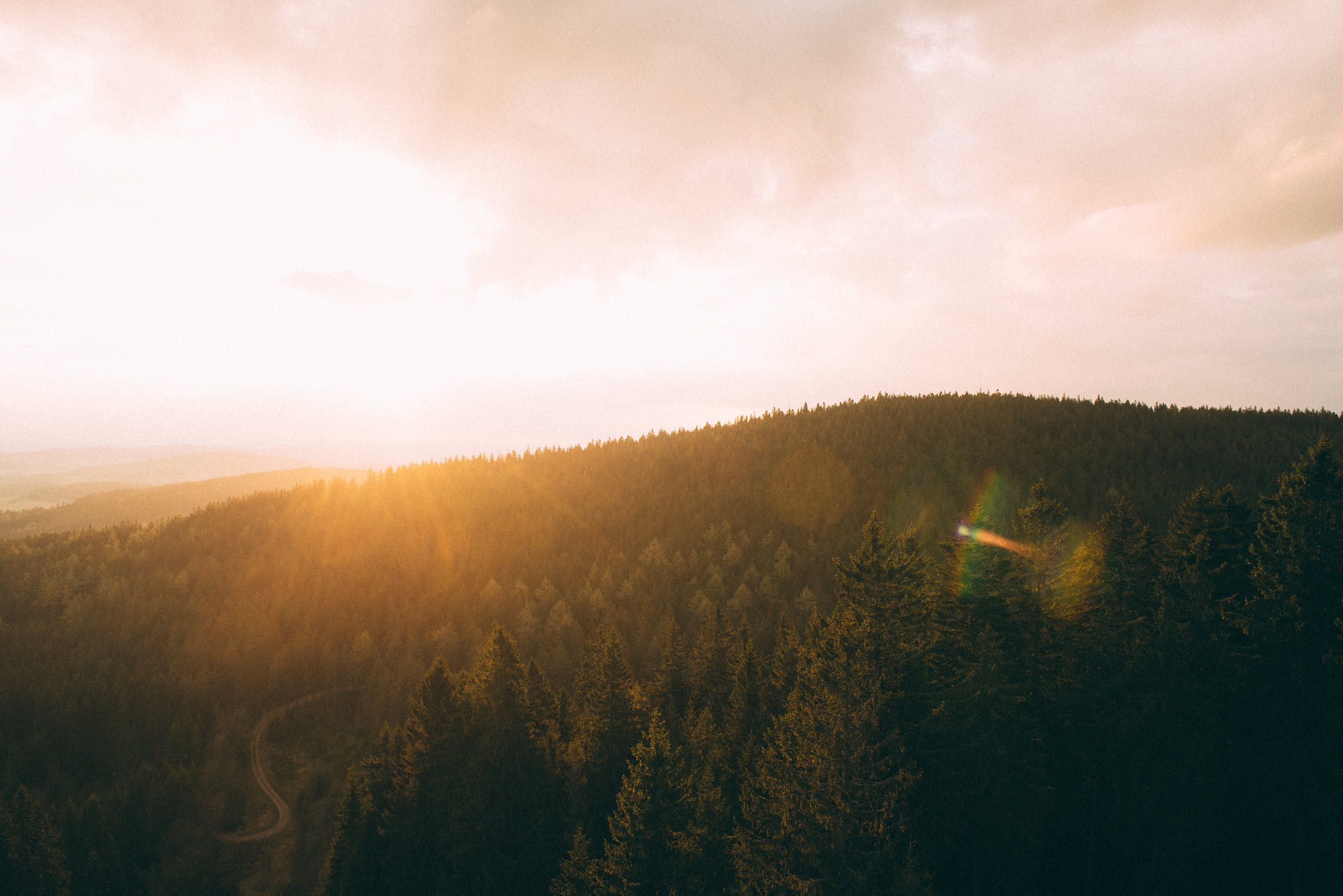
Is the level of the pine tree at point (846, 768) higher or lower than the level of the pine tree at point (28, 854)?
higher

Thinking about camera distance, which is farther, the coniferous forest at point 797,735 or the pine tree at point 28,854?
the pine tree at point 28,854

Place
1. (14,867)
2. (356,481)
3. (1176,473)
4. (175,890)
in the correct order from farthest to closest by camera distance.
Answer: (356,481)
(1176,473)
(175,890)
(14,867)

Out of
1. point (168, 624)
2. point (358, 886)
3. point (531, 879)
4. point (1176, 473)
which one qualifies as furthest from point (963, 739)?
point (168, 624)

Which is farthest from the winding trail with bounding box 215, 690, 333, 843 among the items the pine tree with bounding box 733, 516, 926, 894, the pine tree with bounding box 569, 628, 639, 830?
the pine tree with bounding box 733, 516, 926, 894

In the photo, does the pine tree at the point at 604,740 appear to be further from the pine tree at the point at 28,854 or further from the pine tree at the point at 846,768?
the pine tree at the point at 28,854

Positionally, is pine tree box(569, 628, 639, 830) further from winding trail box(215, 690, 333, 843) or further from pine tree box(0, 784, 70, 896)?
winding trail box(215, 690, 333, 843)

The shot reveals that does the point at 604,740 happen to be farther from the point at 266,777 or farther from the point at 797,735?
the point at 266,777

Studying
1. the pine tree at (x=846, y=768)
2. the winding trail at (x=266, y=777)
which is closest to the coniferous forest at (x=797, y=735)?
the pine tree at (x=846, y=768)

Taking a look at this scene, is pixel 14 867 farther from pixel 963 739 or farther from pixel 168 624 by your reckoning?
pixel 168 624
